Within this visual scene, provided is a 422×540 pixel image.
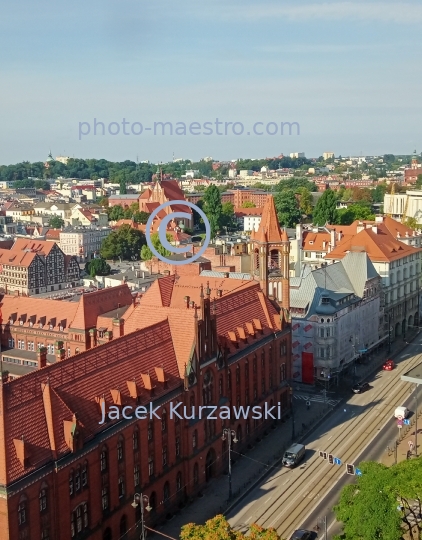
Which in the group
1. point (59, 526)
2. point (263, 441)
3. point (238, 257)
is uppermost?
point (238, 257)

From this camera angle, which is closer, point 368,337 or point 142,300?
point 142,300

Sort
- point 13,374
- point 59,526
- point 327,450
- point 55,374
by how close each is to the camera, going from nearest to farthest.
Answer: point 59,526, point 55,374, point 327,450, point 13,374

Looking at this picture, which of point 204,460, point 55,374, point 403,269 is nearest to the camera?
point 55,374

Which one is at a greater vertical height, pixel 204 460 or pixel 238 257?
pixel 238 257

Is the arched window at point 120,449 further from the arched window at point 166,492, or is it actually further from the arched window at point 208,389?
the arched window at point 208,389

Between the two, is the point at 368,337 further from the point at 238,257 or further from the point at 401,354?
the point at 238,257

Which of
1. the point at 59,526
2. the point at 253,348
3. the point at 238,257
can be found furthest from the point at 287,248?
the point at 59,526
